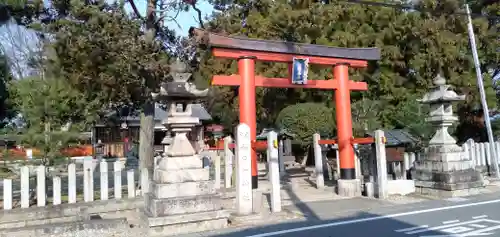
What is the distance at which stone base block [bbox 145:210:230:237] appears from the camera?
6.45 meters

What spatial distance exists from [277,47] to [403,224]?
5.15 m

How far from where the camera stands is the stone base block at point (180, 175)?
6.79 m

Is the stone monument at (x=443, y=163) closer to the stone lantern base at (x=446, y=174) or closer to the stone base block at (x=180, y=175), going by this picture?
the stone lantern base at (x=446, y=174)

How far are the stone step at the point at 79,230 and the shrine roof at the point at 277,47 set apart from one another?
4348 millimetres

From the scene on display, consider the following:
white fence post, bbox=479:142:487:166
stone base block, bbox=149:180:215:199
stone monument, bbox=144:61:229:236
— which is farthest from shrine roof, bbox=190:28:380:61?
white fence post, bbox=479:142:487:166

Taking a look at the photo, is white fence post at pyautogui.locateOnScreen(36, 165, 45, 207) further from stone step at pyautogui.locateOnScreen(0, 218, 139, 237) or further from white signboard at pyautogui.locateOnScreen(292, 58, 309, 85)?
white signboard at pyautogui.locateOnScreen(292, 58, 309, 85)

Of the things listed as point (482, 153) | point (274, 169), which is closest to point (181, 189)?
point (274, 169)

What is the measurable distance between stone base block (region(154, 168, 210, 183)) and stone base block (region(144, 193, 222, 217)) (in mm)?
301

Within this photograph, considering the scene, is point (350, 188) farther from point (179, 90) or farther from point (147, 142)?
point (147, 142)

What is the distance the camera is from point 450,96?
10078 millimetres

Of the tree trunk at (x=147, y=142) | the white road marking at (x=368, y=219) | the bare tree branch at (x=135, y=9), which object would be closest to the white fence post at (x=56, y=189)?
the white road marking at (x=368, y=219)

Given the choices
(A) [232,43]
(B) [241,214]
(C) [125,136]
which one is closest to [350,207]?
(B) [241,214]

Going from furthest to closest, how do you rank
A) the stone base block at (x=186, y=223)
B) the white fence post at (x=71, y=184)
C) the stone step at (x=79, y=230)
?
the white fence post at (x=71, y=184) < the stone base block at (x=186, y=223) < the stone step at (x=79, y=230)

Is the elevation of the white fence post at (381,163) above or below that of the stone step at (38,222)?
above
